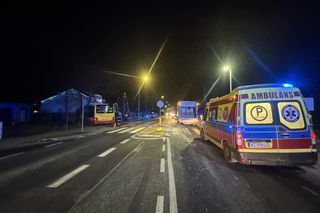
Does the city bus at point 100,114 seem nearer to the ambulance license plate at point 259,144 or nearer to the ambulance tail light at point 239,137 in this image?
the ambulance tail light at point 239,137

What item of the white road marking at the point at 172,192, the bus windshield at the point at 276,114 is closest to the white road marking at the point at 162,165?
the white road marking at the point at 172,192

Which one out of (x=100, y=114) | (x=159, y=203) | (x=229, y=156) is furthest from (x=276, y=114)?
(x=100, y=114)

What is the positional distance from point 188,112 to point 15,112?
2552 cm

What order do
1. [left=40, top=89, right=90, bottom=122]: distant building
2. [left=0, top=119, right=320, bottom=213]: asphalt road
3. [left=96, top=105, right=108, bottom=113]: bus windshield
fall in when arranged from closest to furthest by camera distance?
[left=0, top=119, right=320, bottom=213]: asphalt road < [left=96, top=105, right=108, bottom=113]: bus windshield < [left=40, top=89, right=90, bottom=122]: distant building

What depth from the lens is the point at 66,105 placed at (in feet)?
88.2

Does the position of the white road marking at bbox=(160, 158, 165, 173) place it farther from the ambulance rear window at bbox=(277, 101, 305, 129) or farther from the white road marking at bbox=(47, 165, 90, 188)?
the ambulance rear window at bbox=(277, 101, 305, 129)

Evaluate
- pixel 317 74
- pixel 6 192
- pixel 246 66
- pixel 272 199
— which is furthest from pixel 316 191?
pixel 246 66

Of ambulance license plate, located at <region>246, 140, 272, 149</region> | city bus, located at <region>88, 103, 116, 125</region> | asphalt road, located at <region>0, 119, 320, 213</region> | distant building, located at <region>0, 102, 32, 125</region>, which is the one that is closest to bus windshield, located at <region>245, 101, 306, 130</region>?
ambulance license plate, located at <region>246, 140, 272, 149</region>

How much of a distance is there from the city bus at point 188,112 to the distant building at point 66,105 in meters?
12.3

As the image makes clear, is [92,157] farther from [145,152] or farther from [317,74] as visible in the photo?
[317,74]

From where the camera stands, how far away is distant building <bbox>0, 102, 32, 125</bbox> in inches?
1408

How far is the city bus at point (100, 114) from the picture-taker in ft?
103

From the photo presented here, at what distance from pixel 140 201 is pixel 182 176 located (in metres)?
2.20

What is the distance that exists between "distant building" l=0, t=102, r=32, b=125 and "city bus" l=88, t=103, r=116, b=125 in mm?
10446
